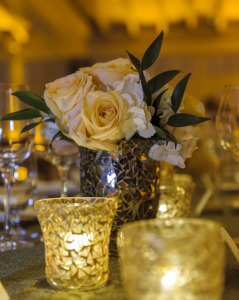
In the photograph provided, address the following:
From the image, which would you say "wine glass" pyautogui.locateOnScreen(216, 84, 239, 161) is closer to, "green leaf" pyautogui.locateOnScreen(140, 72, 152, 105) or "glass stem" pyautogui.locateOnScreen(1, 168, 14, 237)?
"green leaf" pyautogui.locateOnScreen(140, 72, 152, 105)

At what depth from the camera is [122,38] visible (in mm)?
7602

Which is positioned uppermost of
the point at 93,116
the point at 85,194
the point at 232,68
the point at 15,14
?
the point at 15,14

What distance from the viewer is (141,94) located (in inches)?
28.6

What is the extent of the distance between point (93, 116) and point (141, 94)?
3.2 inches

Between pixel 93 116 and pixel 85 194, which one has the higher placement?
pixel 93 116

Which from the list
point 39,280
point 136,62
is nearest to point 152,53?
point 136,62

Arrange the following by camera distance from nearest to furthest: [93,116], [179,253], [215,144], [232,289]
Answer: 1. [179,253]
2. [232,289]
3. [93,116]
4. [215,144]

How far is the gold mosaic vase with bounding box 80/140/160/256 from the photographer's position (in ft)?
2.56

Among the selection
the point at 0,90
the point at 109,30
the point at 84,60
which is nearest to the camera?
the point at 0,90

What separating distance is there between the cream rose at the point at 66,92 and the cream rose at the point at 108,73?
2 cm

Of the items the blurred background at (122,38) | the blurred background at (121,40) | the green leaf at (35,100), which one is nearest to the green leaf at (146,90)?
the green leaf at (35,100)

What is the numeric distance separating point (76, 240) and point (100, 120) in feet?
0.64

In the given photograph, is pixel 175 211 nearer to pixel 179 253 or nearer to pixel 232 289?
pixel 232 289

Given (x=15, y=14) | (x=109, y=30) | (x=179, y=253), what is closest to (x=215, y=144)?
(x=179, y=253)
